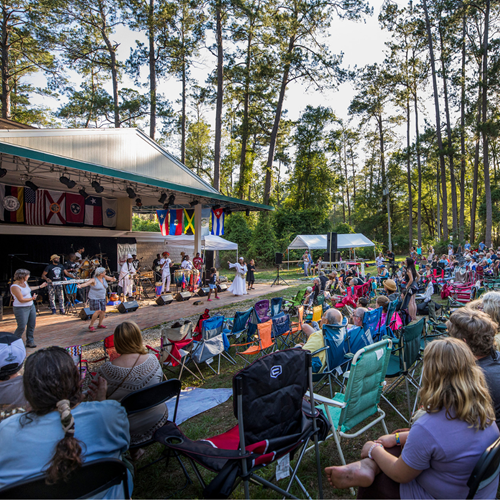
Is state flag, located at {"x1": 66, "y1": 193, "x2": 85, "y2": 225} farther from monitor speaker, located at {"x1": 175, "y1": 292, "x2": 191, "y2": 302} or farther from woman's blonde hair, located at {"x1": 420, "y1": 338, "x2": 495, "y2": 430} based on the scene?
woman's blonde hair, located at {"x1": 420, "y1": 338, "x2": 495, "y2": 430}

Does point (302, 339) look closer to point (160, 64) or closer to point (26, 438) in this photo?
point (26, 438)

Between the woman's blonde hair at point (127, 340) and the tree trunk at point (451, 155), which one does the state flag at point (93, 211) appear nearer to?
the woman's blonde hair at point (127, 340)

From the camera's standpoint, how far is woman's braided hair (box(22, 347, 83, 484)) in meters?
1.46

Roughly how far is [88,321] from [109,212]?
7.15 m

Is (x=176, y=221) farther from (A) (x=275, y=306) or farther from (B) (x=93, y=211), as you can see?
(A) (x=275, y=306)

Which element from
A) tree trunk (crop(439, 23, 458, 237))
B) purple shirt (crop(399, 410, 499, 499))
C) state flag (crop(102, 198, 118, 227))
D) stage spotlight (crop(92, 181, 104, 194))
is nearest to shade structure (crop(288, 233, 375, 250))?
tree trunk (crop(439, 23, 458, 237))

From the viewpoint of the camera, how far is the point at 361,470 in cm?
176

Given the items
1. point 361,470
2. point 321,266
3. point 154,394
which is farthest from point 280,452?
point 321,266

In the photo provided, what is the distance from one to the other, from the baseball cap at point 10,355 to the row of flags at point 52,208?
9.79 m

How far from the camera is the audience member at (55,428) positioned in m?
1.49

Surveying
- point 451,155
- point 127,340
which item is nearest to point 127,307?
point 127,340

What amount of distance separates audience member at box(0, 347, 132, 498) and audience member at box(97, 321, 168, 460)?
0.74 metres

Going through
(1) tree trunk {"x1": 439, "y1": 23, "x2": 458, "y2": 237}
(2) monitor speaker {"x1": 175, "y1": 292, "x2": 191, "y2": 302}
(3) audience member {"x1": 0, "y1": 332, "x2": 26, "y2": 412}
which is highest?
(1) tree trunk {"x1": 439, "y1": 23, "x2": 458, "y2": 237}

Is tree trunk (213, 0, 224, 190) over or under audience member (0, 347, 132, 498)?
over
